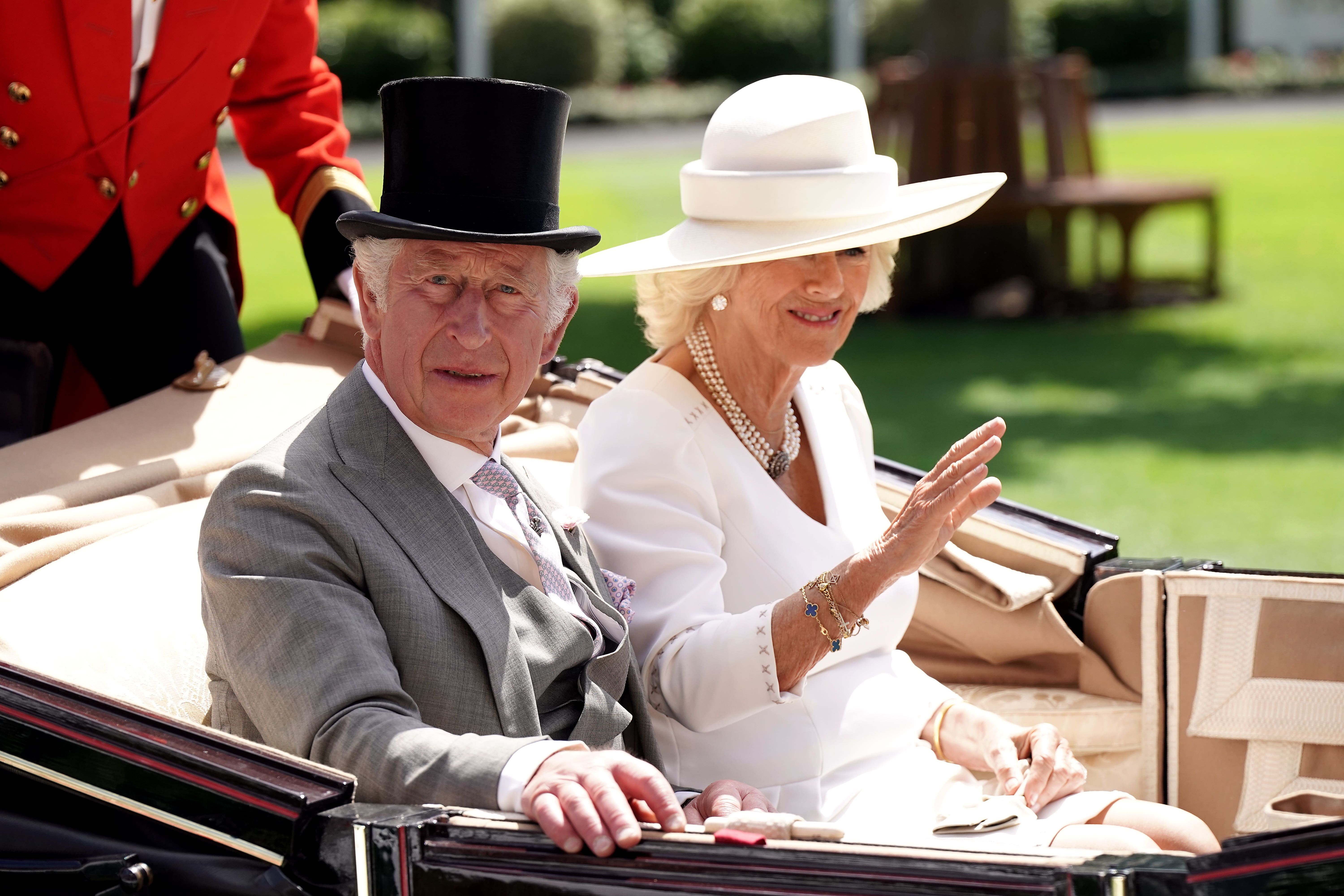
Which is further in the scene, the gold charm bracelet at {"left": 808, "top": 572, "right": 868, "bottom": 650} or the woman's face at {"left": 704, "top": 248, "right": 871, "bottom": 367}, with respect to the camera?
the woman's face at {"left": 704, "top": 248, "right": 871, "bottom": 367}

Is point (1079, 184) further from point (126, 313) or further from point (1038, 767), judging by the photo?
point (1038, 767)

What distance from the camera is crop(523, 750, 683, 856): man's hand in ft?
5.39

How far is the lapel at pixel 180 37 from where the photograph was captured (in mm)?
2971

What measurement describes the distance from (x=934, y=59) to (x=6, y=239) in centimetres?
927

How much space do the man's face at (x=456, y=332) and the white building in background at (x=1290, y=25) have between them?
36.9 meters

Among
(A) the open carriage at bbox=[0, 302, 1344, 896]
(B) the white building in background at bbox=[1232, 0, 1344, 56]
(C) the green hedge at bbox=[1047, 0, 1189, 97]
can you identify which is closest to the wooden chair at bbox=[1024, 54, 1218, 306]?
(A) the open carriage at bbox=[0, 302, 1344, 896]

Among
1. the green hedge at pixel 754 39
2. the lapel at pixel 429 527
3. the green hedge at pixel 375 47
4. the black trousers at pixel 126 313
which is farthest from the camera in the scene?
the green hedge at pixel 754 39

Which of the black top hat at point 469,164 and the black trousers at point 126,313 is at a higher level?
the black top hat at point 469,164

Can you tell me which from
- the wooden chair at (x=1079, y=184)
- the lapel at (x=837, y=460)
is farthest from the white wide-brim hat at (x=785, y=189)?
the wooden chair at (x=1079, y=184)

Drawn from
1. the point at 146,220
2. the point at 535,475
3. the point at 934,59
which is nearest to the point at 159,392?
the point at 146,220

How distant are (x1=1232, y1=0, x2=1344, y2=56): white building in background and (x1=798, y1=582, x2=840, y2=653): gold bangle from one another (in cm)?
3670

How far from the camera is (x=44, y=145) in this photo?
2965mm

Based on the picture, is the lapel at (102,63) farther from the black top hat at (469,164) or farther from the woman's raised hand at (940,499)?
the woman's raised hand at (940,499)

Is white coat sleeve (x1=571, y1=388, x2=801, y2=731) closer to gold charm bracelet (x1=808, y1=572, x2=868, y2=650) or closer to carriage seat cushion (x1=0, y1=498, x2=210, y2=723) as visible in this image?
gold charm bracelet (x1=808, y1=572, x2=868, y2=650)
